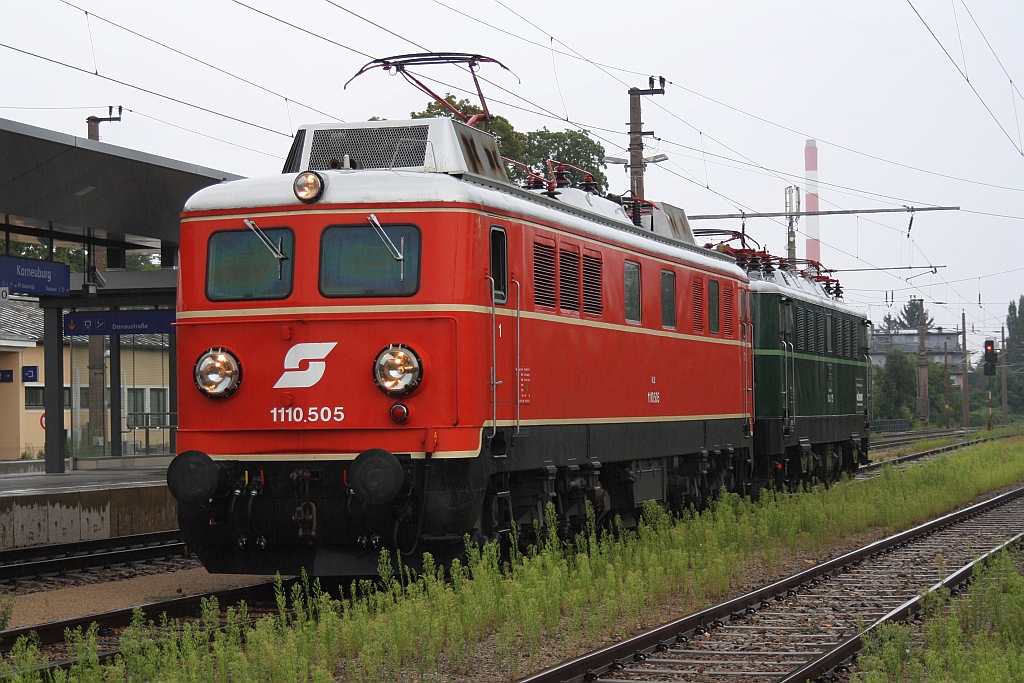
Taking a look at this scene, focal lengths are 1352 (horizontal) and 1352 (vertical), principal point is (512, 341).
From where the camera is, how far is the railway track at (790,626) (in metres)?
8.30

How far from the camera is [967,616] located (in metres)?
9.74

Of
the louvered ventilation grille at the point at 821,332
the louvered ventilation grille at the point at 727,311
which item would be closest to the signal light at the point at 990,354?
the louvered ventilation grille at the point at 821,332

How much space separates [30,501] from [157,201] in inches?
240

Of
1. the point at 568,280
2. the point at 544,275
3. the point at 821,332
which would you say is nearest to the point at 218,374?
the point at 544,275

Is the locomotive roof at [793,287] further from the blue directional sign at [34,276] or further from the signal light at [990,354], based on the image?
the signal light at [990,354]

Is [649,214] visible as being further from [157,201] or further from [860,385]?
[860,385]

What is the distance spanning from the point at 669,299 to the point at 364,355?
547 cm

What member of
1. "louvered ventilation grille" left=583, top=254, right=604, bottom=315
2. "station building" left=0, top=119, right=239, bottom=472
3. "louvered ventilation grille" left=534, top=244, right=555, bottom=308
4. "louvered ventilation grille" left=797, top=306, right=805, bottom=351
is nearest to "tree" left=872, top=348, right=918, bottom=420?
"station building" left=0, top=119, right=239, bottom=472

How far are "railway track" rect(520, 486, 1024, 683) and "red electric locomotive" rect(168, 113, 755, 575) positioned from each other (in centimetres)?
200

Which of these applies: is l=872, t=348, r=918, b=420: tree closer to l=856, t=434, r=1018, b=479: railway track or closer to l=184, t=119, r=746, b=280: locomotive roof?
l=856, t=434, r=1018, b=479: railway track

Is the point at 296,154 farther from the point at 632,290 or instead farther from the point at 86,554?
the point at 86,554

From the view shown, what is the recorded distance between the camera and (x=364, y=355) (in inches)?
411

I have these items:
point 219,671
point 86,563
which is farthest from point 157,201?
point 219,671

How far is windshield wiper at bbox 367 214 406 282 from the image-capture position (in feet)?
34.5
